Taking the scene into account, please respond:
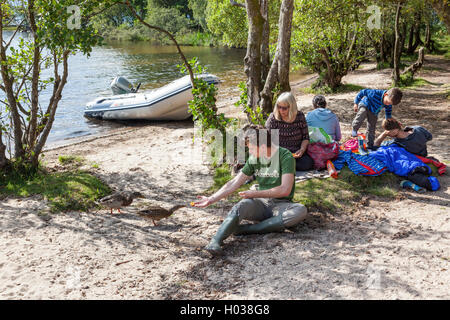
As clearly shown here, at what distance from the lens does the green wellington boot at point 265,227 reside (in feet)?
13.8

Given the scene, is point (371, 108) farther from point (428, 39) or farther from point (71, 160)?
point (428, 39)

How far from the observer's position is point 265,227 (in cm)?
424

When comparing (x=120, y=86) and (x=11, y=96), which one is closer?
(x=11, y=96)

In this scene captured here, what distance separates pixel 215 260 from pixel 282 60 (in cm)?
460

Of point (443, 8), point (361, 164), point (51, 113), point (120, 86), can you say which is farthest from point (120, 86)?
point (361, 164)

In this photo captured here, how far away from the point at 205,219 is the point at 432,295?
2.57m

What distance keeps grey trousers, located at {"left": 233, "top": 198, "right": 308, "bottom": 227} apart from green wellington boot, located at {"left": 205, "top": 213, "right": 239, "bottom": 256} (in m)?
0.09

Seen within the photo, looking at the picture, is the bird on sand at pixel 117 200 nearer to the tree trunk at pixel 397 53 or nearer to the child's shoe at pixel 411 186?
the child's shoe at pixel 411 186

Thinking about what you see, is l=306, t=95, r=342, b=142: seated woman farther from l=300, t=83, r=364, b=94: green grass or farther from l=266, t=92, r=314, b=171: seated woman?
l=300, t=83, r=364, b=94: green grass

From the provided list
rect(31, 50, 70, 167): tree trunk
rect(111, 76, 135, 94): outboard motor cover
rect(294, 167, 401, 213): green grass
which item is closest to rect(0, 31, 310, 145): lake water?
rect(111, 76, 135, 94): outboard motor cover

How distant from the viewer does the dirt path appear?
3.39 meters

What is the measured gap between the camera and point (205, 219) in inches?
193

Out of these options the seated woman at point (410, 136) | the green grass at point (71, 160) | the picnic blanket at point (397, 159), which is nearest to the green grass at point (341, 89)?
the seated woman at point (410, 136)

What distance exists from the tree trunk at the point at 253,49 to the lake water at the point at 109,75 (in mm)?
6995
